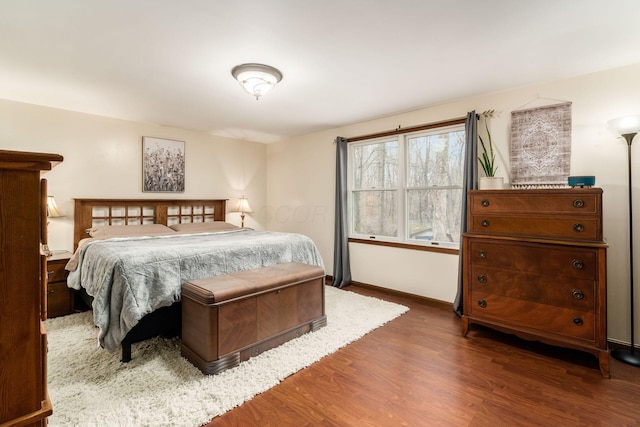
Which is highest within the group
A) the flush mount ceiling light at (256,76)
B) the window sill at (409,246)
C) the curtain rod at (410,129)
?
the flush mount ceiling light at (256,76)

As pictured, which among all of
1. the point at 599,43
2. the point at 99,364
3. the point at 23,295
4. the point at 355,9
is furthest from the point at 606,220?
the point at 99,364

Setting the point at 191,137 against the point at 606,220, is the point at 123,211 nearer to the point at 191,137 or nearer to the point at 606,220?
the point at 191,137

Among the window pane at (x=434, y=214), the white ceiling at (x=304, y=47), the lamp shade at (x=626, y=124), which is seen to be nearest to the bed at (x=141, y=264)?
the window pane at (x=434, y=214)

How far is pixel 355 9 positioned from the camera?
1904 millimetres

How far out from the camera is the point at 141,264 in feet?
7.79

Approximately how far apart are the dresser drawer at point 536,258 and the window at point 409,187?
2.99ft

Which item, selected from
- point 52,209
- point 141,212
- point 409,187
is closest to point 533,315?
point 409,187

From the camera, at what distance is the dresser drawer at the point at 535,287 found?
2322 millimetres

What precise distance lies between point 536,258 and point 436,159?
69.4 inches

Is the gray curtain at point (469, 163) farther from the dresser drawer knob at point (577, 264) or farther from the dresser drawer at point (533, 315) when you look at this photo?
the dresser drawer knob at point (577, 264)

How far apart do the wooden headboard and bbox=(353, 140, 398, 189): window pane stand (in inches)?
92.4

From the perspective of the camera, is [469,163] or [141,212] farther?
[141,212]

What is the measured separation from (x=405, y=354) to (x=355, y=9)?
2554mm

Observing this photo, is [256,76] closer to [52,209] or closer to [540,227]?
[540,227]
